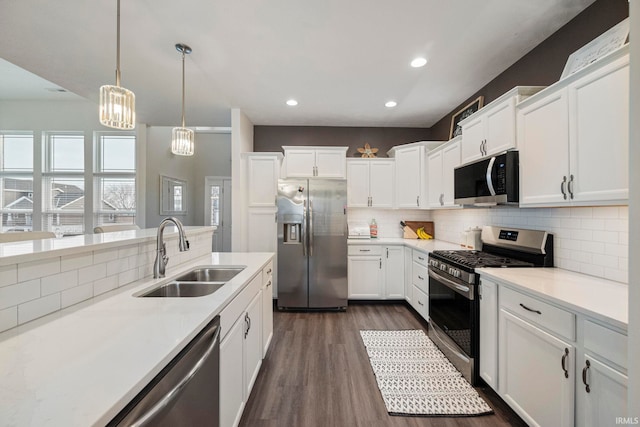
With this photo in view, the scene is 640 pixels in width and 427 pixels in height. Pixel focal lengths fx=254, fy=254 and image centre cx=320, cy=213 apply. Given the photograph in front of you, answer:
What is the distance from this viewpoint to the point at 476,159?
2428 millimetres

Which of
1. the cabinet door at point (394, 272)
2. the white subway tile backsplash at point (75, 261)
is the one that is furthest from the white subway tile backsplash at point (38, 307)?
the cabinet door at point (394, 272)

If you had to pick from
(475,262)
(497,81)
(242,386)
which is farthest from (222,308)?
(497,81)

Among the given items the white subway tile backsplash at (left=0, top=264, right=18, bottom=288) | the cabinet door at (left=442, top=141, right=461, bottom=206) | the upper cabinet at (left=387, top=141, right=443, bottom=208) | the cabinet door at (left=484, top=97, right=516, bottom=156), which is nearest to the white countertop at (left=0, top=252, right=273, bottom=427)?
the white subway tile backsplash at (left=0, top=264, right=18, bottom=288)

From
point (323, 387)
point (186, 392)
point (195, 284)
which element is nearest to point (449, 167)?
point (323, 387)

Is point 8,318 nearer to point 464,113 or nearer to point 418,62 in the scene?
point 418,62

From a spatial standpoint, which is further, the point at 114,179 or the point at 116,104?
the point at 114,179

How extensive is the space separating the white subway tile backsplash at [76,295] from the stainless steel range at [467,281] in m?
2.35

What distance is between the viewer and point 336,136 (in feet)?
14.0

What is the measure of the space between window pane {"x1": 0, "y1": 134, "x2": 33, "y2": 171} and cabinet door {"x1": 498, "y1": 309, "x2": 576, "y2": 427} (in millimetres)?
7448

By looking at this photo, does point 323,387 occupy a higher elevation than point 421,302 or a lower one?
lower

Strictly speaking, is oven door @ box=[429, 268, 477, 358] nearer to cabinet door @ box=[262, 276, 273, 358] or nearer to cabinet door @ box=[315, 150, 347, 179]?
cabinet door @ box=[262, 276, 273, 358]

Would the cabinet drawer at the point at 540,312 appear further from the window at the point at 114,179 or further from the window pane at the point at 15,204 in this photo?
the window pane at the point at 15,204

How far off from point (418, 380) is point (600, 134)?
6.60ft

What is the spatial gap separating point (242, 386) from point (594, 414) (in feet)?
5.72
